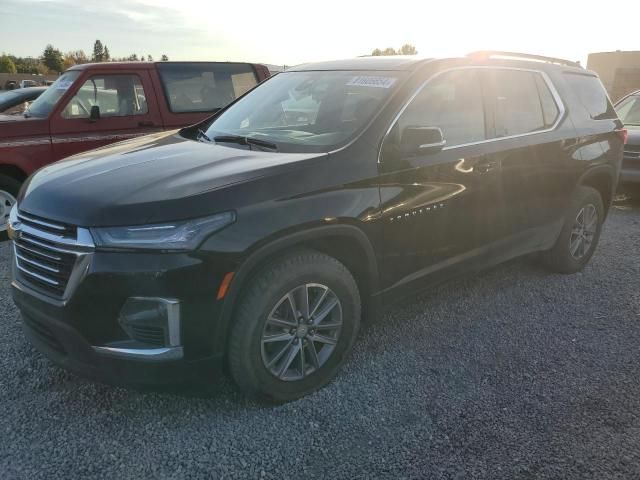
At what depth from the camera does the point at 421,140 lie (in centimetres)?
300

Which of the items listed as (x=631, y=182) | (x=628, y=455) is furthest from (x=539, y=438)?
(x=631, y=182)

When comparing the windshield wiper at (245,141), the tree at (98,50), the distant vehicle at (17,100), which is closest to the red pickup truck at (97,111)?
the distant vehicle at (17,100)

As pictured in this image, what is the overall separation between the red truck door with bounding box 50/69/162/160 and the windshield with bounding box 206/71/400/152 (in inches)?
103

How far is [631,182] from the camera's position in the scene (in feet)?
25.5

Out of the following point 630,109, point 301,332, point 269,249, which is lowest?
point 301,332

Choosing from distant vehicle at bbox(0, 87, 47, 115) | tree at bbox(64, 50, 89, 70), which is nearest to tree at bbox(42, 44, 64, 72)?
tree at bbox(64, 50, 89, 70)

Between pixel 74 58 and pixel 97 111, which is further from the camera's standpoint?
pixel 74 58

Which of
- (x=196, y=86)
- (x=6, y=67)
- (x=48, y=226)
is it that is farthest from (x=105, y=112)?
(x=6, y=67)

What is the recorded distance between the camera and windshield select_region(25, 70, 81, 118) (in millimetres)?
5980

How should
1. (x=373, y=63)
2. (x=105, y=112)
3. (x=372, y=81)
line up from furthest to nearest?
(x=105, y=112), (x=373, y=63), (x=372, y=81)

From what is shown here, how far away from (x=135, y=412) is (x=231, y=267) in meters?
1.03

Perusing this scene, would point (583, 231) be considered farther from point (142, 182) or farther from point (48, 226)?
point (48, 226)

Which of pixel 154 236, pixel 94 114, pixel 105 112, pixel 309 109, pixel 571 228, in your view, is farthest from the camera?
pixel 105 112

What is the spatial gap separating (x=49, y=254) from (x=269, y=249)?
102 centimetres
